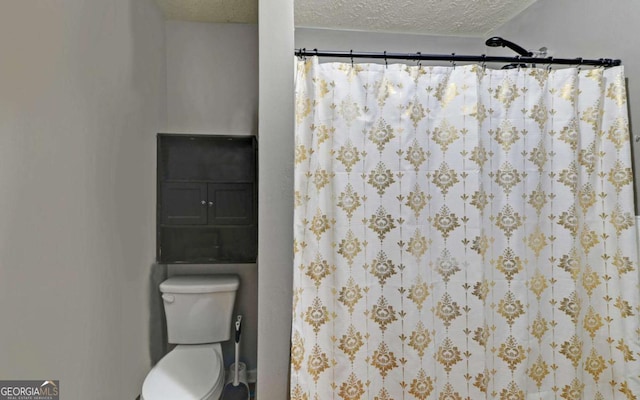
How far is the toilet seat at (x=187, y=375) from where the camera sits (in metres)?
1.49

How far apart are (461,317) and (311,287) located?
2.05 ft

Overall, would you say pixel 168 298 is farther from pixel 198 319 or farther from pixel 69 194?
pixel 69 194

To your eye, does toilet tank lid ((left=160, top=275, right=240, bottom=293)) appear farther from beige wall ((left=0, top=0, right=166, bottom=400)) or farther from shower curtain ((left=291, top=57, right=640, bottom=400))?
shower curtain ((left=291, top=57, right=640, bottom=400))

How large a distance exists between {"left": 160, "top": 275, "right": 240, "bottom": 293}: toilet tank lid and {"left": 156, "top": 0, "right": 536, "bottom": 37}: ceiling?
160cm

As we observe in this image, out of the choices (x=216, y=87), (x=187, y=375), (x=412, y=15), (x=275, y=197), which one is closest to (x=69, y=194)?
(x=275, y=197)

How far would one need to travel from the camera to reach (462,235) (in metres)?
1.31

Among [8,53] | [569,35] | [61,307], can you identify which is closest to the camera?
[8,53]

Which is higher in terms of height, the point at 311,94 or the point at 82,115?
the point at 311,94

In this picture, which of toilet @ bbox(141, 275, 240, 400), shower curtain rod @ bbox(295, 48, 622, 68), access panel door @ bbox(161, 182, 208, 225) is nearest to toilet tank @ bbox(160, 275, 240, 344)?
toilet @ bbox(141, 275, 240, 400)

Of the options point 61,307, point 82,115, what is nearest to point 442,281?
point 61,307

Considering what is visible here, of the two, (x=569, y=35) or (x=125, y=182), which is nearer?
(x=125, y=182)

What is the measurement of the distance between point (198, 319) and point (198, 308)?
0.06 metres

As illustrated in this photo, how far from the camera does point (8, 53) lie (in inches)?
27.0

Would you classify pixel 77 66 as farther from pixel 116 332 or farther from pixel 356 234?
pixel 356 234
